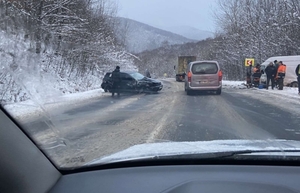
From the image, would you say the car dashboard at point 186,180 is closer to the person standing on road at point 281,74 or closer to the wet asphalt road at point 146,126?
the wet asphalt road at point 146,126

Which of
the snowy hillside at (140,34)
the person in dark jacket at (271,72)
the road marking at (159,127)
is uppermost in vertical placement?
the snowy hillside at (140,34)

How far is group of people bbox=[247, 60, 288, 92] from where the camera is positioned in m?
22.8

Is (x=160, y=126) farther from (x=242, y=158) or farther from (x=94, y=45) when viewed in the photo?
(x=242, y=158)

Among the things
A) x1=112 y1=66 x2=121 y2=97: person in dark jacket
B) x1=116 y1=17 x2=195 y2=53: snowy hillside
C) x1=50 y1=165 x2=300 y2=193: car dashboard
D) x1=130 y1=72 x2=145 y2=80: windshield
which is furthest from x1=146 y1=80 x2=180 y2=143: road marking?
x1=50 y1=165 x2=300 y2=193: car dashboard

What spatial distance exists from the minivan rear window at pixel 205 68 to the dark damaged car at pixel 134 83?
1935 millimetres

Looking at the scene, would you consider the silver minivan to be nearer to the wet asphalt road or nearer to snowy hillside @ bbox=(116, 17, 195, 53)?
the wet asphalt road

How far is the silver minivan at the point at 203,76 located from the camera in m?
18.9

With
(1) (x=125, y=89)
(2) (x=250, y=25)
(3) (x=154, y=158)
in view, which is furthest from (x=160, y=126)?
(2) (x=250, y=25)

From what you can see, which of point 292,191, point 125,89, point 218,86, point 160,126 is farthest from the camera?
point 218,86

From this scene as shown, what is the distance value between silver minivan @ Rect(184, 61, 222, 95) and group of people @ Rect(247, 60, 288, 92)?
216 inches

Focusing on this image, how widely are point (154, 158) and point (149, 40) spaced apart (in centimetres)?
557

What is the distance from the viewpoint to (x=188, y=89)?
19125mm

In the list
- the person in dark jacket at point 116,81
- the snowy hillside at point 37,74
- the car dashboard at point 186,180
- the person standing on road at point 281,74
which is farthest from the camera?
the person standing on road at point 281,74

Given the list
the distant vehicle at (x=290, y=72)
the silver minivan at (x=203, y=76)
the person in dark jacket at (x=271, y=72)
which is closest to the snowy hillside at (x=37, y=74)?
the silver minivan at (x=203, y=76)
